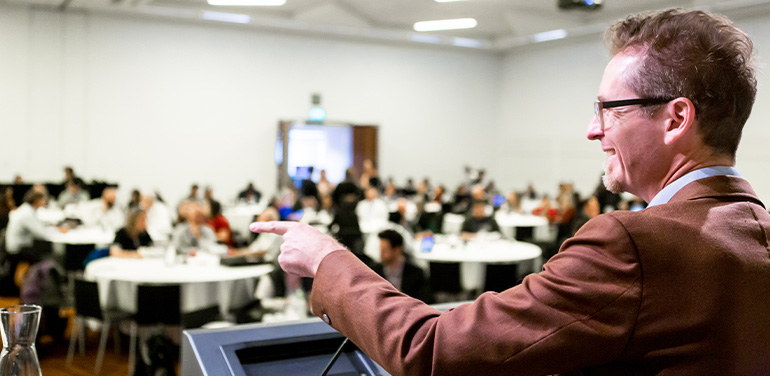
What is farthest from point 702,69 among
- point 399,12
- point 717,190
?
point 399,12

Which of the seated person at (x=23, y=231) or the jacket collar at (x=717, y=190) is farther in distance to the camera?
the seated person at (x=23, y=231)

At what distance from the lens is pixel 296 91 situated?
13984 mm

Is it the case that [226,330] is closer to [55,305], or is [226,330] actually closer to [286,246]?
[286,246]

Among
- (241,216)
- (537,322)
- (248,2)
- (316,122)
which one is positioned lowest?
(241,216)

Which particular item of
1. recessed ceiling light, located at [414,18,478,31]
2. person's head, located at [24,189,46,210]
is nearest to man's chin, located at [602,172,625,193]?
person's head, located at [24,189,46,210]

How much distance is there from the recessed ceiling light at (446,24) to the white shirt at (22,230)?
28.7 feet

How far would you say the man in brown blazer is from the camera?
0.66m

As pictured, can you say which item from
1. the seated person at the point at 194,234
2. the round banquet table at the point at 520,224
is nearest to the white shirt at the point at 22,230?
the seated person at the point at 194,234

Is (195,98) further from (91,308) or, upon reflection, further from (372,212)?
(91,308)

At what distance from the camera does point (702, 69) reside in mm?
750

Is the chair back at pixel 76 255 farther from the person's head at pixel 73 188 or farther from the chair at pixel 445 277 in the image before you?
the person's head at pixel 73 188

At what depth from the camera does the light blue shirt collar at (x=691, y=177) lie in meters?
0.77

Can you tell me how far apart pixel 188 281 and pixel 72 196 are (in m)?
6.34

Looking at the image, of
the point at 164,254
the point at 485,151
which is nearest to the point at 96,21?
the point at 164,254
